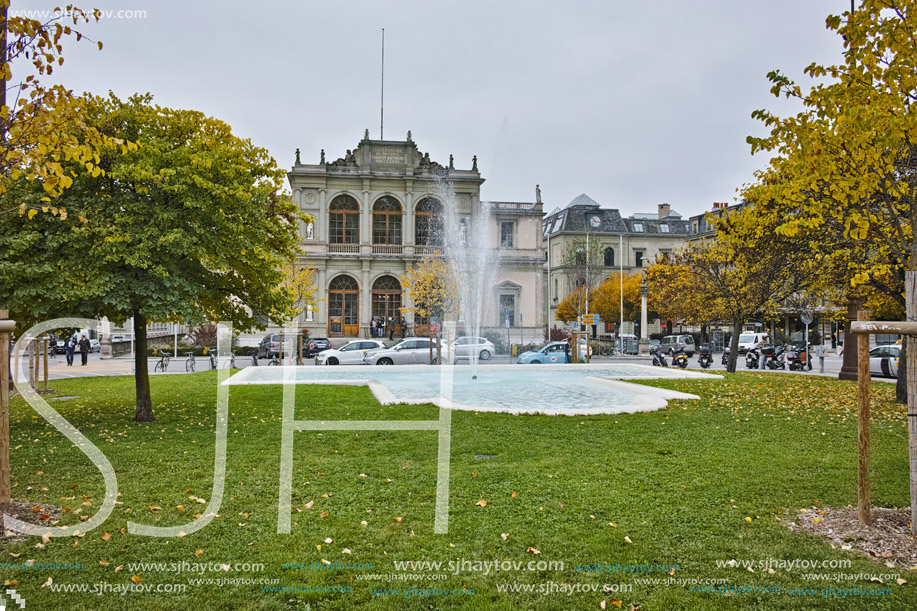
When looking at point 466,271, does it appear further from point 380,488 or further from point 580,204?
point 380,488

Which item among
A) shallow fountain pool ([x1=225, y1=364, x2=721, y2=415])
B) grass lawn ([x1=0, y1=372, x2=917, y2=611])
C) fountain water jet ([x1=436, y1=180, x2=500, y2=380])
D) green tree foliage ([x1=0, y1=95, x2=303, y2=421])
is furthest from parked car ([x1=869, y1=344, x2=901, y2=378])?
fountain water jet ([x1=436, y1=180, x2=500, y2=380])

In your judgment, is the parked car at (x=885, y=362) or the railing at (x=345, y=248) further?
the railing at (x=345, y=248)

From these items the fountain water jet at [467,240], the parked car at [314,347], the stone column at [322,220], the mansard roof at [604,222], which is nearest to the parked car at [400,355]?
the parked car at [314,347]

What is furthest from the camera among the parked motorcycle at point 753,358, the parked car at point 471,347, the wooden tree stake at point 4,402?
the parked motorcycle at point 753,358

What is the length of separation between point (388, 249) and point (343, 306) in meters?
6.08

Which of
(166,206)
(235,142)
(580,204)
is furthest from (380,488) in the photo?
(580,204)

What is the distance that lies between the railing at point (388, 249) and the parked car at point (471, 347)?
1838 cm

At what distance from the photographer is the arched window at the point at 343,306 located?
1934 inches

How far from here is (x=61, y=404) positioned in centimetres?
1373

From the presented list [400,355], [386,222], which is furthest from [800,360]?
[386,222]

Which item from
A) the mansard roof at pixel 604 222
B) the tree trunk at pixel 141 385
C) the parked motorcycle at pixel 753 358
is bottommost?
the parked motorcycle at pixel 753 358

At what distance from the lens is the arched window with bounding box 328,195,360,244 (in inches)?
1971

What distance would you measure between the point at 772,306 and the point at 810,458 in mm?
18595

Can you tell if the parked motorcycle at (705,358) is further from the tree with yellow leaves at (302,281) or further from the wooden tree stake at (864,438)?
the wooden tree stake at (864,438)
